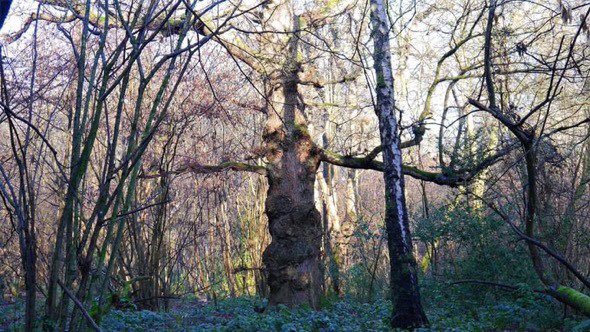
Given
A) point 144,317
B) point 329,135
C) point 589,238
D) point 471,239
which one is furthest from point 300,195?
point 329,135

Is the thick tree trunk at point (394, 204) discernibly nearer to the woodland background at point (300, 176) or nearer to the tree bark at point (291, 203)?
the woodland background at point (300, 176)

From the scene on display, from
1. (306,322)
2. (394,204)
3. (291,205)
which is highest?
(291,205)

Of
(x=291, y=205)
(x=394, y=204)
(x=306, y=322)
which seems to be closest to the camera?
(x=306, y=322)

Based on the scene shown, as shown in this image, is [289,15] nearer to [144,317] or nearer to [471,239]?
[471,239]

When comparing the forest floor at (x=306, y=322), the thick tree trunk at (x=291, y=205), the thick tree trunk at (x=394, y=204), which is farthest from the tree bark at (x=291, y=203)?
the thick tree trunk at (x=394, y=204)

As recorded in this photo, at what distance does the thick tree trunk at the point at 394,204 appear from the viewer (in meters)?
7.66

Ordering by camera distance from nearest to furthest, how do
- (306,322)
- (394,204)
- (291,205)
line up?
1. (306,322)
2. (394,204)
3. (291,205)

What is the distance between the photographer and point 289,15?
12.0 metres

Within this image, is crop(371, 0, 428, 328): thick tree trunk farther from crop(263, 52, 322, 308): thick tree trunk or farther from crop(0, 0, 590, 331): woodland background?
crop(263, 52, 322, 308): thick tree trunk

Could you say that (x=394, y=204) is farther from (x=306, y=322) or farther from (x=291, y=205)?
(x=291, y=205)

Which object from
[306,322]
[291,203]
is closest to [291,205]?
[291,203]

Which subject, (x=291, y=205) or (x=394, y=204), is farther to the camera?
(x=291, y=205)

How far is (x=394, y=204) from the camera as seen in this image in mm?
7941

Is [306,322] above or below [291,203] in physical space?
below
